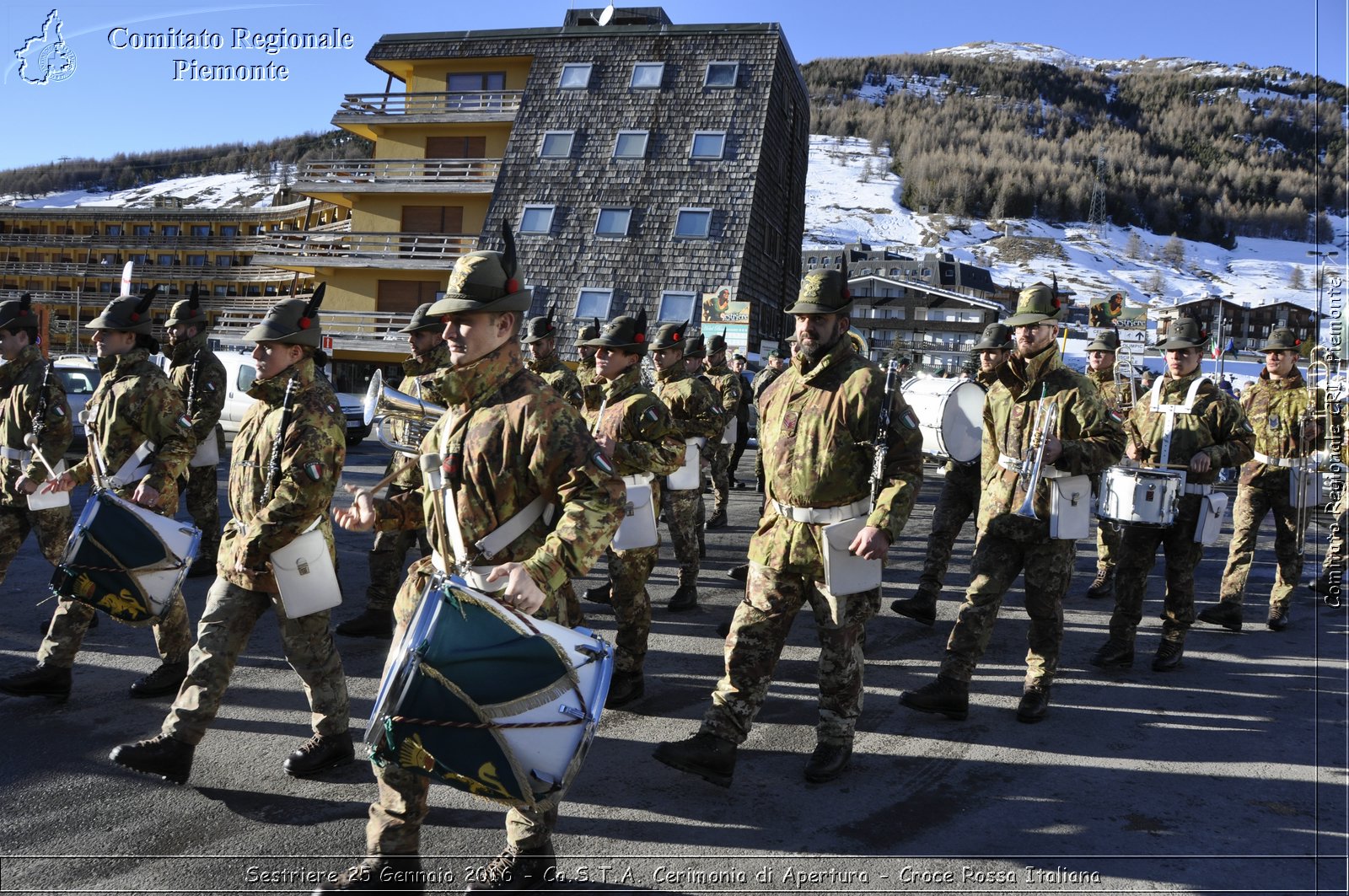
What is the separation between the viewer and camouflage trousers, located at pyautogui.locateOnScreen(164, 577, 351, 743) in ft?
13.0

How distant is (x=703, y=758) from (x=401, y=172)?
30.0 m

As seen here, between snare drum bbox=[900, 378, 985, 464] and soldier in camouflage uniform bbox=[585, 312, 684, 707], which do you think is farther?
snare drum bbox=[900, 378, 985, 464]

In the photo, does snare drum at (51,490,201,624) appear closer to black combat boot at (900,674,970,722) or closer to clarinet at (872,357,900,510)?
clarinet at (872,357,900,510)

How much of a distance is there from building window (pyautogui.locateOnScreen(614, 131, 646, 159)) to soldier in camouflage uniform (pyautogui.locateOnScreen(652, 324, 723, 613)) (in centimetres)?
2245

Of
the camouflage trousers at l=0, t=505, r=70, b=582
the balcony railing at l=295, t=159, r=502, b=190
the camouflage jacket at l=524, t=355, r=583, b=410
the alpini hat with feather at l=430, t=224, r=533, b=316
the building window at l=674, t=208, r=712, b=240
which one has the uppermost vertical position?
the balcony railing at l=295, t=159, r=502, b=190

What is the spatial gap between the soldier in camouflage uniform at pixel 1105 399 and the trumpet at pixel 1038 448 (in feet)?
11.8

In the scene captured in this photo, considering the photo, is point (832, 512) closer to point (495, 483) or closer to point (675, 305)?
point (495, 483)

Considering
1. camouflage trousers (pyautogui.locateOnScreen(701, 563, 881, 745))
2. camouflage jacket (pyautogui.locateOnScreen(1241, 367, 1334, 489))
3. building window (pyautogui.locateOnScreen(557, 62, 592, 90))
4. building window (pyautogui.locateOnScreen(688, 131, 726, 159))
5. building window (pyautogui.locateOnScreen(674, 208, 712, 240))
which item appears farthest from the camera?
building window (pyautogui.locateOnScreen(557, 62, 592, 90))

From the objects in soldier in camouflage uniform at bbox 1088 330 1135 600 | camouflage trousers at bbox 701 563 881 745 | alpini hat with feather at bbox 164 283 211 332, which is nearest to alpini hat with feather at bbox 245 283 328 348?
camouflage trousers at bbox 701 563 881 745

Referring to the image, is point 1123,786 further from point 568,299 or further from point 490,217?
point 490,217

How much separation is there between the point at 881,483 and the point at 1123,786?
2.02m

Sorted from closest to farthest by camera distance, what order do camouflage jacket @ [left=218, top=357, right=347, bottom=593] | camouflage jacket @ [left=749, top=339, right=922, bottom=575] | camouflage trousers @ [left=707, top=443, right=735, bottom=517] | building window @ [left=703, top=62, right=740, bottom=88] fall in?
camouflage jacket @ [left=218, top=357, right=347, bottom=593]
camouflage jacket @ [left=749, top=339, right=922, bottom=575]
camouflage trousers @ [left=707, top=443, right=735, bottom=517]
building window @ [left=703, top=62, right=740, bottom=88]

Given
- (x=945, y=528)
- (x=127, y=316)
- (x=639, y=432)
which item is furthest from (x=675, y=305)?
(x=127, y=316)

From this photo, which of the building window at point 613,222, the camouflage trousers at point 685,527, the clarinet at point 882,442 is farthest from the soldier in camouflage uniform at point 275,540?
the building window at point 613,222
